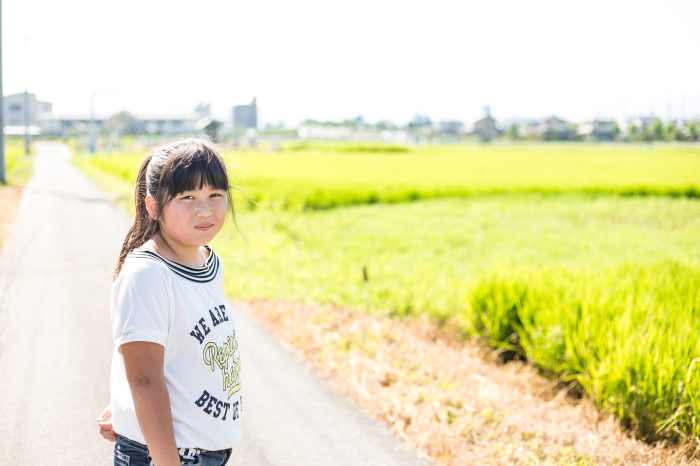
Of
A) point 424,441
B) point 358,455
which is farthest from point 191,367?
point 424,441

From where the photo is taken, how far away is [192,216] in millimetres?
1651

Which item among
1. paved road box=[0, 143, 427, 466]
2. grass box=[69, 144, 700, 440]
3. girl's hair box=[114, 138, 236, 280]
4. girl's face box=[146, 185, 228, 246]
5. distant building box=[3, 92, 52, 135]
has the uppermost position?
distant building box=[3, 92, 52, 135]

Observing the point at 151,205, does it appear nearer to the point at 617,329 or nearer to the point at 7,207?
the point at 617,329

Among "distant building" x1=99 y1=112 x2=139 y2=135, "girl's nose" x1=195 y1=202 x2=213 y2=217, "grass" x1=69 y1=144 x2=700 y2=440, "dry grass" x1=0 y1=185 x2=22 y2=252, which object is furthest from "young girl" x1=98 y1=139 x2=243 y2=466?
"distant building" x1=99 y1=112 x2=139 y2=135

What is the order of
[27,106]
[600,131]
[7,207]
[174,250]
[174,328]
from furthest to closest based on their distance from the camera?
[600,131], [27,106], [7,207], [174,250], [174,328]

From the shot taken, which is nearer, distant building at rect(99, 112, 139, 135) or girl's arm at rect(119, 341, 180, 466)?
girl's arm at rect(119, 341, 180, 466)

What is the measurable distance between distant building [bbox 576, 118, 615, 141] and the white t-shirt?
106 metres

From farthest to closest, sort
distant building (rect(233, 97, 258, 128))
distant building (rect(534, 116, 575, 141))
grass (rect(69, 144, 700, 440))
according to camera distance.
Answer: distant building (rect(534, 116, 575, 141)) → distant building (rect(233, 97, 258, 128)) → grass (rect(69, 144, 700, 440))

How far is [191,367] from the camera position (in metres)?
1.61

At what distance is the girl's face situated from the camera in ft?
5.42

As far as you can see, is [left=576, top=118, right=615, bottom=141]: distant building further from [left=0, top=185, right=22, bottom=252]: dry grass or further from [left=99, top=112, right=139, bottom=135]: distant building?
[left=0, top=185, right=22, bottom=252]: dry grass

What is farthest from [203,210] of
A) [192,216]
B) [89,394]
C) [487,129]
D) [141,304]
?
[487,129]

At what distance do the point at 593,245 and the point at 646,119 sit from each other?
108 m

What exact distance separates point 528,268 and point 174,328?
4.86 metres
